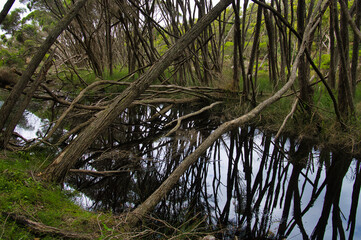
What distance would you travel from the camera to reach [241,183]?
2795mm

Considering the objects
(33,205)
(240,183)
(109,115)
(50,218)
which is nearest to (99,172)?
(109,115)

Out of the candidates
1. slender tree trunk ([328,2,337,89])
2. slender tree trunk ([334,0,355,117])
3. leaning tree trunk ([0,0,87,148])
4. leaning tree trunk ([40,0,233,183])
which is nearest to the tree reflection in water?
leaning tree trunk ([40,0,233,183])

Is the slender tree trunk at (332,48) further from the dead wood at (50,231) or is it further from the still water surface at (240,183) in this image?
the dead wood at (50,231)

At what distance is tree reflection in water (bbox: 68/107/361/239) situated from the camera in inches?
83.1

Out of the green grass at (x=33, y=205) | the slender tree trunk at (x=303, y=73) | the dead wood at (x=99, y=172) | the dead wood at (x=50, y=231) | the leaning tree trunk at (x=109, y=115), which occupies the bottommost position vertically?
the dead wood at (x=50, y=231)

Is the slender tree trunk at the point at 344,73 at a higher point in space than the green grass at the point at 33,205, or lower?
higher

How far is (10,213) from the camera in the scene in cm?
154

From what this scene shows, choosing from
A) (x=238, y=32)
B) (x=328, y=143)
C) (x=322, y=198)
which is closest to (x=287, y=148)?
(x=328, y=143)

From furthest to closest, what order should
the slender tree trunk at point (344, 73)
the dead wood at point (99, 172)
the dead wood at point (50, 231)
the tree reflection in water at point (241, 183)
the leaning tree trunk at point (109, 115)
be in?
the slender tree trunk at point (344, 73)
the dead wood at point (99, 172)
the leaning tree trunk at point (109, 115)
the tree reflection in water at point (241, 183)
the dead wood at point (50, 231)

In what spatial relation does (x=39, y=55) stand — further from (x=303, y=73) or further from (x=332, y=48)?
(x=332, y=48)

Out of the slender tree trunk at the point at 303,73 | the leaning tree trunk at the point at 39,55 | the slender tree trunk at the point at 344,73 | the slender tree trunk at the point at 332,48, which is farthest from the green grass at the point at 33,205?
the slender tree trunk at the point at 332,48

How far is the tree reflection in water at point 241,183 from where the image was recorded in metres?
2.11

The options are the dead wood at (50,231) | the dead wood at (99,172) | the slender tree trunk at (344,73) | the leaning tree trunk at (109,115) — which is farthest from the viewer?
the slender tree trunk at (344,73)

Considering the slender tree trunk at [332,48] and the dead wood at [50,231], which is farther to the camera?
the slender tree trunk at [332,48]
